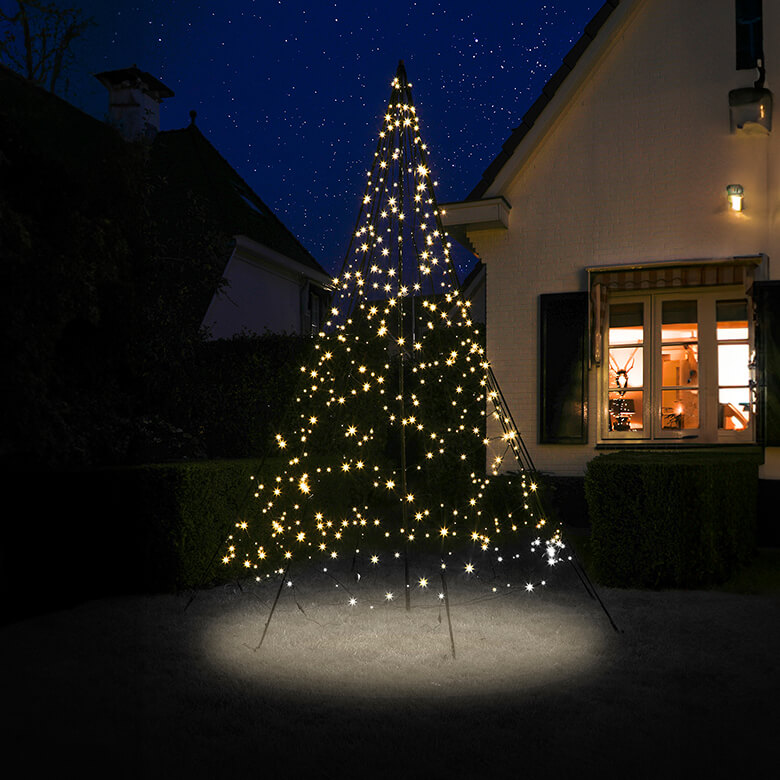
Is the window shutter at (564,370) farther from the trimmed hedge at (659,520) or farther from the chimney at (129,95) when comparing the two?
the chimney at (129,95)

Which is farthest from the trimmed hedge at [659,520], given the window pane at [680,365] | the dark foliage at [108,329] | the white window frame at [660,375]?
the dark foliage at [108,329]

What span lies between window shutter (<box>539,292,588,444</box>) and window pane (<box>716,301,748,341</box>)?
4.73 feet

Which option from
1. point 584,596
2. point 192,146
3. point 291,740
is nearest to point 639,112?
point 584,596

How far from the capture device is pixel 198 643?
493 centimetres

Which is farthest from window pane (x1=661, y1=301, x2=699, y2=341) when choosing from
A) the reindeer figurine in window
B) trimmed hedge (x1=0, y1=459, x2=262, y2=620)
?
trimmed hedge (x1=0, y1=459, x2=262, y2=620)

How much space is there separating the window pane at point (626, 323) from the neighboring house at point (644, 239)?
0.05 ft

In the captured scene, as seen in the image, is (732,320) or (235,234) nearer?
(732,320)

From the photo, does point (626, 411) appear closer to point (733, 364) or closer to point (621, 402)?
point (621, 402)

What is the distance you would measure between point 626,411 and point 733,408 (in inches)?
44.6

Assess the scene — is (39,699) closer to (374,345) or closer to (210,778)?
(210,778)

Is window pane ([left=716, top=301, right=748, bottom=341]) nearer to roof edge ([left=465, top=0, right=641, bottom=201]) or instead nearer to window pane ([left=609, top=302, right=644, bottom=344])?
window pane ([left=609, top=302, right=644, bottom=344])

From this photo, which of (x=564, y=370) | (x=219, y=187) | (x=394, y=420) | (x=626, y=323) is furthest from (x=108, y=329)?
(x=219, y=187)

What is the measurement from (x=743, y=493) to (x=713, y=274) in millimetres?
2623

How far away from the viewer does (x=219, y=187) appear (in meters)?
17.2
